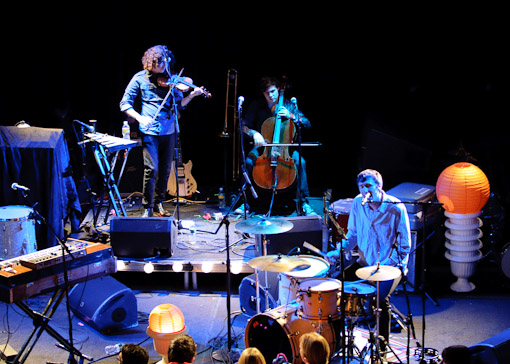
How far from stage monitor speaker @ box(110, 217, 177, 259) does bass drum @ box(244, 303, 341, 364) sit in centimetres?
191

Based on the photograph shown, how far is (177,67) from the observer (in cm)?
966

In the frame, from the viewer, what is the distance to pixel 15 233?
644 cm

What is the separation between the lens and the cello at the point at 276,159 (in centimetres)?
761

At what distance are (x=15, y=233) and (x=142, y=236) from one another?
4.57 ft

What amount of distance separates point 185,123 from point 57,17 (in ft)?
9.09

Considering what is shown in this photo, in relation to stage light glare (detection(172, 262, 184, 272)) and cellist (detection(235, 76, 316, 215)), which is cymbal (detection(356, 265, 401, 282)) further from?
cellist (detection(235, 76, 316, 215))

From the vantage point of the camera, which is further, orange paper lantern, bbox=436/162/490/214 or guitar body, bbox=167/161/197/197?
guitar body, bbox=167/161/197/197

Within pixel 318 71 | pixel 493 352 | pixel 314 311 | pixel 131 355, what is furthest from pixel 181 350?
pixel 318 71

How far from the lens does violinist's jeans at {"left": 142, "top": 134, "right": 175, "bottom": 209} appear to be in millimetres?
7242

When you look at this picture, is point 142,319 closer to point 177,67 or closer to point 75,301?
point 75,301

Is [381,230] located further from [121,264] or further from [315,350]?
[121,264]

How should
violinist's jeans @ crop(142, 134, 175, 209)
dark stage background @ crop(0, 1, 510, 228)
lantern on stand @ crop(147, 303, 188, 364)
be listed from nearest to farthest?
lantern on stand @ crop(147, 303, 188, 364) < violinist's jeans @ crop(142, 134, 175, 209) < dark stage background @ crop(0, 1, 510, 228)

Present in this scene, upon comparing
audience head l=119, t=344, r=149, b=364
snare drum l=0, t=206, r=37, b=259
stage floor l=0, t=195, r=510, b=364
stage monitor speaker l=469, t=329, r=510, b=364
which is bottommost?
stage floor l=0, t=195, r=510, b=364

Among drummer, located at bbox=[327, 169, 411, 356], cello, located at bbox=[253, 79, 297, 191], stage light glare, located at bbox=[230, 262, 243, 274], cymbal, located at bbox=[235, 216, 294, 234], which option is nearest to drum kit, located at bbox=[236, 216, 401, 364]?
cymbal, located at bbox=[235, 216, 294, 234]
